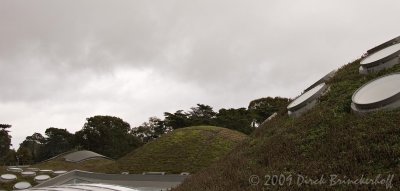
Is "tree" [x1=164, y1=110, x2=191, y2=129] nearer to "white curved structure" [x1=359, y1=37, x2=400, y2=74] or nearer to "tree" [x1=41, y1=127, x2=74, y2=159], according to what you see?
"tree" [x1=41, y1=127, x2=74, y2=159]

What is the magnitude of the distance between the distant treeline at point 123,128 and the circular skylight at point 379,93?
56.3 m

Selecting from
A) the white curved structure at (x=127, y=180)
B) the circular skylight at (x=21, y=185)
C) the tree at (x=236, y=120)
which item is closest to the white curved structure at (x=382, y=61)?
the white curved structure at (x=127, y=180)

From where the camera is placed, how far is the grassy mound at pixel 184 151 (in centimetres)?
4662

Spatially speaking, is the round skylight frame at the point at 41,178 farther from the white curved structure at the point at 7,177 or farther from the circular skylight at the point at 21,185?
the circular skylight at the point at 21,185

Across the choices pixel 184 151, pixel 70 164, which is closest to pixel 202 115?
pixel 70 164

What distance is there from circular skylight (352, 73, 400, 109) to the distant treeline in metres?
56.3

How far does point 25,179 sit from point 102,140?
38971 mm

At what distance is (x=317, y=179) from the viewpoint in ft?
32.4

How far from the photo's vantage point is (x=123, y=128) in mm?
98312

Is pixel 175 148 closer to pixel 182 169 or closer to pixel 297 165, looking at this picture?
pixel 182 169

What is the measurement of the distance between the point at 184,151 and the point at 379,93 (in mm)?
38412

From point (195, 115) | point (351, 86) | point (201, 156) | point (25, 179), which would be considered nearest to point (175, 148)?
point (201, 156)

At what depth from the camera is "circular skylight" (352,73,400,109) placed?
1246 centimetres

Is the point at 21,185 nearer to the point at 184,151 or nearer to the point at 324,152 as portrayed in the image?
the point at 184,151
